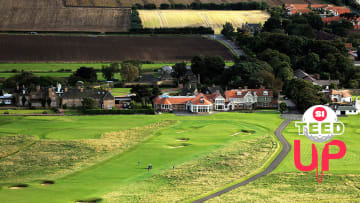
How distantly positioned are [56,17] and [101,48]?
1257 inches

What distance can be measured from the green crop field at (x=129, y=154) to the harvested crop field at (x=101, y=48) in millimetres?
57771

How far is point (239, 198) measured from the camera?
5494 centimetres

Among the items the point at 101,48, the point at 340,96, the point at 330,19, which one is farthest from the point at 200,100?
the point at 330,19

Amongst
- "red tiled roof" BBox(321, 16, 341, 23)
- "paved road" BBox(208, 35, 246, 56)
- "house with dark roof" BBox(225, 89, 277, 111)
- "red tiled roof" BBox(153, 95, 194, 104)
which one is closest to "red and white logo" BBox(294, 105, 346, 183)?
"house with dark roof" BBox(225, 89, 277, 111)

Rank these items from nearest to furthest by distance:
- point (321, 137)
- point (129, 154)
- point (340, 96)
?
point (129, 154) → point (321, 137) → point (340, 96)

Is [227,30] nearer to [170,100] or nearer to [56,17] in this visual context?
[56,17]

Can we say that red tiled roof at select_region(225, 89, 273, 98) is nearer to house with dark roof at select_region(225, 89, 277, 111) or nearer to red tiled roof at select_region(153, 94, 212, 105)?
house with dark roof at select_region(225, 89, 277, 111)

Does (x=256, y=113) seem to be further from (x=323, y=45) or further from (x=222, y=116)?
(x=323, y=45)

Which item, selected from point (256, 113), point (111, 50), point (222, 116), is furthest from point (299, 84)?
point (111, 50)

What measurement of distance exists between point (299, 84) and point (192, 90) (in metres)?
21.9

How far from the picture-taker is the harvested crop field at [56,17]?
581ft

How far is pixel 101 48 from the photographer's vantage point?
16050cm

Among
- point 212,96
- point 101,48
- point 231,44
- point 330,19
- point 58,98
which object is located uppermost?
point 330,19

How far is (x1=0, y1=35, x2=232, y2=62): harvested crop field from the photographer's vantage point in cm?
15162
